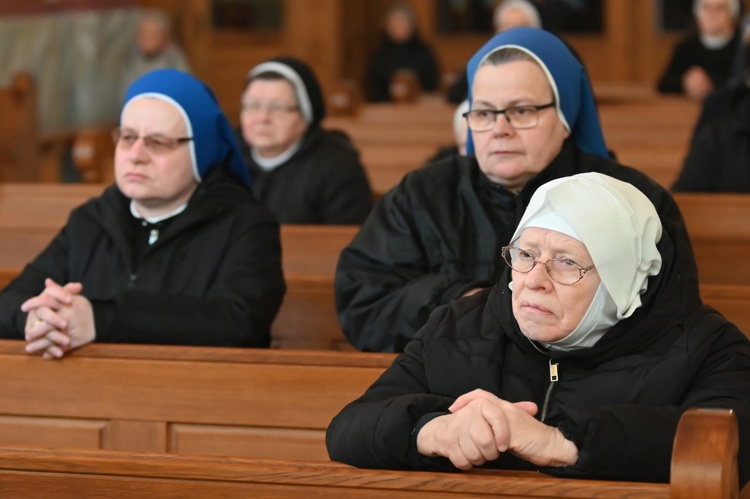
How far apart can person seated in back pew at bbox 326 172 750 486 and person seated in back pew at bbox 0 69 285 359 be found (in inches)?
44.5

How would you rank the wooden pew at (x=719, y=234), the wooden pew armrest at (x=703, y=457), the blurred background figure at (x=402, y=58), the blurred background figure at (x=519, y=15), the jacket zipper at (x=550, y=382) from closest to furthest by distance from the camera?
the wooden pew armrest at (x=703, y=457) < the jacket zipper at (x=550, y=382) < the wooden pew at (x=719, y=234) < the blurred background figure at (x=519, y=15) < the blurred background figure at (x=402, y=58)

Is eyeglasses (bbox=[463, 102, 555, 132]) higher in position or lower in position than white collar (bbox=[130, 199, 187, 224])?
higher

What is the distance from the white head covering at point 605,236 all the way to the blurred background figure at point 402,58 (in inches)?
408

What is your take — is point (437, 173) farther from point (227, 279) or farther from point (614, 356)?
point (614, 356)

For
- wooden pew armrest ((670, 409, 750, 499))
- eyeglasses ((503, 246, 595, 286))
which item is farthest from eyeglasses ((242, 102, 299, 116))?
wooden pew armrest ((670, 409, 750, 499))

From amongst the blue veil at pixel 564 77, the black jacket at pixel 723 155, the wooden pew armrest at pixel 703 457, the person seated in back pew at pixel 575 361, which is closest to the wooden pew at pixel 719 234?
the black jacket at pixel 723 155

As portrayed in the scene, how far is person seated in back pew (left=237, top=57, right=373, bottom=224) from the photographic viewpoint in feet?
18.0

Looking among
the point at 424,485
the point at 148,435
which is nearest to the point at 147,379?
the point at 148,435

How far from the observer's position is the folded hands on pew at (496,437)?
2.33 metres

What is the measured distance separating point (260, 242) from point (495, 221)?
0.73 metres

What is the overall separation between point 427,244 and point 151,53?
9.53m

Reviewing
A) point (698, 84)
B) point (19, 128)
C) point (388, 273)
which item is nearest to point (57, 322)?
point (388, 273)

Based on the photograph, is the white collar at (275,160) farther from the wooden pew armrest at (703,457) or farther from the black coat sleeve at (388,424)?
the wooden pew armrest at (703,457)

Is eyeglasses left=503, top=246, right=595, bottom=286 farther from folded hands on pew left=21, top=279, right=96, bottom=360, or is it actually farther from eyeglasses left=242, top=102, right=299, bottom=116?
eyeglasses left=242, top=102, right=299, bottom=116
